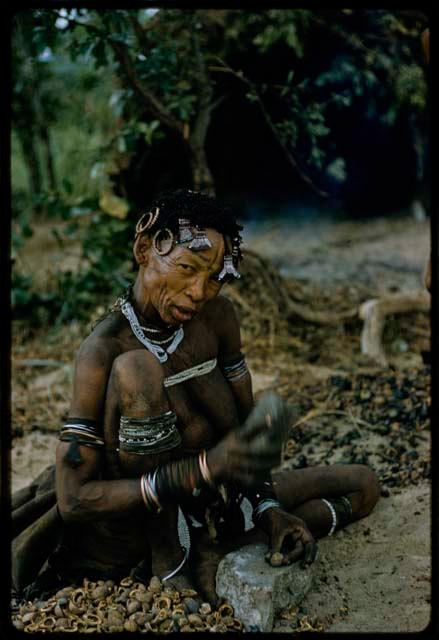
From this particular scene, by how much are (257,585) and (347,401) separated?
230 cm

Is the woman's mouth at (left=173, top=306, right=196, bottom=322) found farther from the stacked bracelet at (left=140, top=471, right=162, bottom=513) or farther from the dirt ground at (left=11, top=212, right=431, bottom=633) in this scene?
the dirt ground at (left=11, top=212, right=431, bottom=633)

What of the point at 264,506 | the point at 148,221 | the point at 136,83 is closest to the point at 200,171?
the point at 136,83

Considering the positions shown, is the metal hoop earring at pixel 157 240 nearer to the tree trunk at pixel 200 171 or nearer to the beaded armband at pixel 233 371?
the beaded armband at pixel 233 371

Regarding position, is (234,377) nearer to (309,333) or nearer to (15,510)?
(15,510)

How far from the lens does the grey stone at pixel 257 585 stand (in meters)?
2.70

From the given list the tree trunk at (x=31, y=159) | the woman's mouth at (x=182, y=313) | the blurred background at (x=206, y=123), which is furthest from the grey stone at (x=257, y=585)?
the tree trunk at (x=31, y=159)

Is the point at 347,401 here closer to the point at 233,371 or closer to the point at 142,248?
the point at 233,371

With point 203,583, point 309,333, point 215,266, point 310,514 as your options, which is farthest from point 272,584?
point 309,333

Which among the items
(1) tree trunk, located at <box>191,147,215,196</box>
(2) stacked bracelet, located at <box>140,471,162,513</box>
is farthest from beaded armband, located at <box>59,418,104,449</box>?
(1) tree trunk, located at <box>191,147,215,196</box>

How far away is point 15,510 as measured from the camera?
3480mm

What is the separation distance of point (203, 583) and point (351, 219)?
6806 mm

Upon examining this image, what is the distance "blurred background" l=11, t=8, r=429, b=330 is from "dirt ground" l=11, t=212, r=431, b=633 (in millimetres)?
366

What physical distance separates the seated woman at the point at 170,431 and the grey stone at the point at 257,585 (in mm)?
66

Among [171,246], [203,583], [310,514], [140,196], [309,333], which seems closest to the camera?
[171,246]
